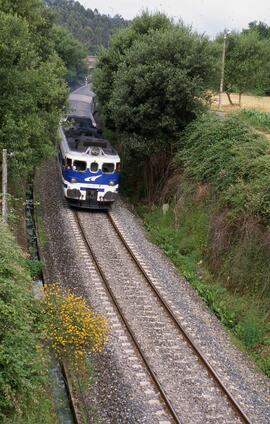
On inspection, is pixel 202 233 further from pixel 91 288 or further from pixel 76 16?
pixel 76 16

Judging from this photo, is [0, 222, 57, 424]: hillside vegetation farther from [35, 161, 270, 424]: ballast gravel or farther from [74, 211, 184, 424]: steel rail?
[74, 211, 184, 424]: steel rail

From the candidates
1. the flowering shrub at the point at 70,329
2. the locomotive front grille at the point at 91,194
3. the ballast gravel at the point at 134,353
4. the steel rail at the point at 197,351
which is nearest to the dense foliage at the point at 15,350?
the flowering shrub at the point at 70,329

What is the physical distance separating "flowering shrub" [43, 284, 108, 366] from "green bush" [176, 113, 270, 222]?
7.25 metres

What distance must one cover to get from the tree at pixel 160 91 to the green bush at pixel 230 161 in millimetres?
1076

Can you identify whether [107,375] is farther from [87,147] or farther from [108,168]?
[87,147]

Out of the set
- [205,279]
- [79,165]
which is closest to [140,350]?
[205,279]

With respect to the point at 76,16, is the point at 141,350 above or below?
below

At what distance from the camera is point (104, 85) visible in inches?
1378

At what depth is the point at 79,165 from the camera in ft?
80.2

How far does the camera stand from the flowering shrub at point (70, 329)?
41.5ft

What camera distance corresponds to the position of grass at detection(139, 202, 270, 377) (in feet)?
48.8

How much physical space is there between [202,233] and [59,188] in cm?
1071

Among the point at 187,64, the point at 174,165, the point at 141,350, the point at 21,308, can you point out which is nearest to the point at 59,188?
the point at 174,165

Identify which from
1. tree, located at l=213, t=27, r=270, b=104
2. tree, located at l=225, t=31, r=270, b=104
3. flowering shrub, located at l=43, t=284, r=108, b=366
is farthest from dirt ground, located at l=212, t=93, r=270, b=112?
flowering shrub, located at l=43, t=284, r=108, b=366
